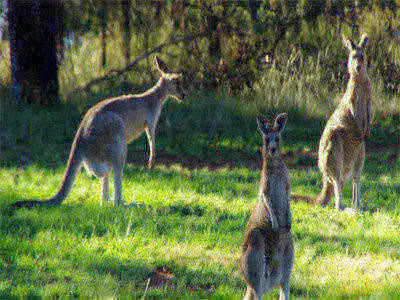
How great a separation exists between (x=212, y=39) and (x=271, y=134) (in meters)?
7.74

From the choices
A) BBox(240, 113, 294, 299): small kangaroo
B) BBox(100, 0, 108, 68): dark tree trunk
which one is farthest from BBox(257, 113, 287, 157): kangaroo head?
BBox(100, 0, 108, 68): dark tree trunk

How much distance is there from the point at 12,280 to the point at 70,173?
182 centimetres

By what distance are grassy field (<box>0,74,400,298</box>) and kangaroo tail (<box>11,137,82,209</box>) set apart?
12cm

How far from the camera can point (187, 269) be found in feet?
16.1

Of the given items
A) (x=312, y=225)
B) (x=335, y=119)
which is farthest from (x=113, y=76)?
(x=312, y=225)

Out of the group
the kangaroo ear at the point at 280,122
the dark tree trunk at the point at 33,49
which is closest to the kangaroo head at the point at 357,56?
the kangaroo ear at the point at 280,122

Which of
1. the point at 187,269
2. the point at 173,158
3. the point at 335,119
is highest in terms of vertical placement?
the point at 335,119

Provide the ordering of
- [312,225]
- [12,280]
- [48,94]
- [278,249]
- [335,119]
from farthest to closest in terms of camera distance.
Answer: [48,94], [335,119], [312,225], [12,280], [278,249]

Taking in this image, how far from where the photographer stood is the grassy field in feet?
15.2

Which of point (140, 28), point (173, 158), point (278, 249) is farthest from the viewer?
point (140, 28)

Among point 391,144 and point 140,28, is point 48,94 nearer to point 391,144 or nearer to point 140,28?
point 140,28

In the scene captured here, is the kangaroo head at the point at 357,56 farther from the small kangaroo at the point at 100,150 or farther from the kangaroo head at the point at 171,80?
the kangaroo head at the point at 171,80

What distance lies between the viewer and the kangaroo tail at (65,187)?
609 cm

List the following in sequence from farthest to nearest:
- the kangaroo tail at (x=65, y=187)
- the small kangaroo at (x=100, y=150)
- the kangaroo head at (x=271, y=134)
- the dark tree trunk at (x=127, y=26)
A: 1. the dark tree trunk at (x=127, y=26)
2. the small kangaroo at (x=100, y=150)
3. the kangaroo tail at (x=65, y=187)
4. the kangaroo head at (x=271, y=134)
